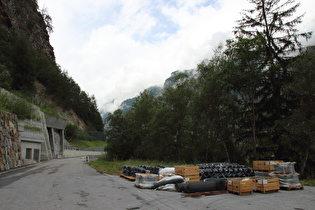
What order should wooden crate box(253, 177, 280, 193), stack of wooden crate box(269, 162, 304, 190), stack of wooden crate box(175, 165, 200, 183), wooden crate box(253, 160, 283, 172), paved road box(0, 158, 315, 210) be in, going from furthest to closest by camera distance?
1. wooden crate box(253, 160, 283, 172)
2. stack of wooden crate box(175, 165, 200, 183)
3. stack of wooden crate box(269, 162, 304, 190)
4. wooden crate box(253, 177, 280, 193)
5. paved road box(0, 158, 315, 210)

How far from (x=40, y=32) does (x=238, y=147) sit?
205 ft

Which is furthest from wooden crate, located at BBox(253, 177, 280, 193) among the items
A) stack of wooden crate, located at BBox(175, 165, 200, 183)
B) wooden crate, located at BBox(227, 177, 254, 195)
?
stack of wooden crate, located at BBox(175, 165, 200, 183)

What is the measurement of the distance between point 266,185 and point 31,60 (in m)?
52.2

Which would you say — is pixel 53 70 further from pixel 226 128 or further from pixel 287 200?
pixel 287 200

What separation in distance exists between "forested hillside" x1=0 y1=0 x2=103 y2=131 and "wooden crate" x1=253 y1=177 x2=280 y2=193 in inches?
1411

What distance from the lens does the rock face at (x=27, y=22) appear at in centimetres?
4781

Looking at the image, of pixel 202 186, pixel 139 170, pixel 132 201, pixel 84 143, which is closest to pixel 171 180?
pixel 202 186

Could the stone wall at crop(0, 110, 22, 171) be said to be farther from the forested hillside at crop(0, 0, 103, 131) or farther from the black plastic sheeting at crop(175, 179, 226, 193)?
the black plastic sheeting at crop(175, 179, 226, 193)

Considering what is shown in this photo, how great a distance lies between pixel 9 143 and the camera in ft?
63.7

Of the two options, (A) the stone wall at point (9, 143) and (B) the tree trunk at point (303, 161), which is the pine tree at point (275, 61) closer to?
(B) the tree trunk at point (303, 161)

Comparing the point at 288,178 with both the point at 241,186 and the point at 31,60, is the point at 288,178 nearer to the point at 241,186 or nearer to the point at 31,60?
the point at 241,186

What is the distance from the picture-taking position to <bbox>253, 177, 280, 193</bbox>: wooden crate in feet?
30.8

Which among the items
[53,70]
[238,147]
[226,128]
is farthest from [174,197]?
[53,70]

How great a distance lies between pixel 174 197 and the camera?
8453mm
